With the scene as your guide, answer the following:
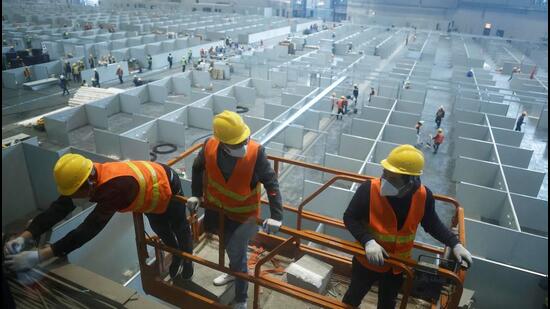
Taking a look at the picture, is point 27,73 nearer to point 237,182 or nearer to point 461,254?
point 237,182

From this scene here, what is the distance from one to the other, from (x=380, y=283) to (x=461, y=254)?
766 millimetres

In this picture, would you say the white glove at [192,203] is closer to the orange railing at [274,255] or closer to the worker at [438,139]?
the orange railing at [274,255]

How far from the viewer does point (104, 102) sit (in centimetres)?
1573

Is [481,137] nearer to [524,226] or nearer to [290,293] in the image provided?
[524,226]

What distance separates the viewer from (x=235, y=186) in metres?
3.56

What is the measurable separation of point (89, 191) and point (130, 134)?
922 cm

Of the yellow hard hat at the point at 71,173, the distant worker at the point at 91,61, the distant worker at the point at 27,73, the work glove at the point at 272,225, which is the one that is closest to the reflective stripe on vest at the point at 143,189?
the yellow hard hat at the point at 71,173

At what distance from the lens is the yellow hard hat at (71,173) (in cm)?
310

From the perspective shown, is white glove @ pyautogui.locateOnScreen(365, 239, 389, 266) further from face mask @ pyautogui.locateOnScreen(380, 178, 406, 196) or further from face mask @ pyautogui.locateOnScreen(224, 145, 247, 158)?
face mask @ pyautogui.locateOnScreen(224, 145, 247, 158)

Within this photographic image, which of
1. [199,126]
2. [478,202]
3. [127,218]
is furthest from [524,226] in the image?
[199,126]

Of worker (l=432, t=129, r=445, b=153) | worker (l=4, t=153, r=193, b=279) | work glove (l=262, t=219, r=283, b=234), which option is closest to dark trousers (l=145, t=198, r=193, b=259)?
worker (l=4, t=153, r=193, b=279)

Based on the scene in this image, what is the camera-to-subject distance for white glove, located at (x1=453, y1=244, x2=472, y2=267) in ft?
9.91

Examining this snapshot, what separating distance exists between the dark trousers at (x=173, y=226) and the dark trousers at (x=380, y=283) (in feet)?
6.03

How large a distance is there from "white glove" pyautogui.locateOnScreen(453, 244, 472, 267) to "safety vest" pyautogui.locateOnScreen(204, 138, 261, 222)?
186 cm
